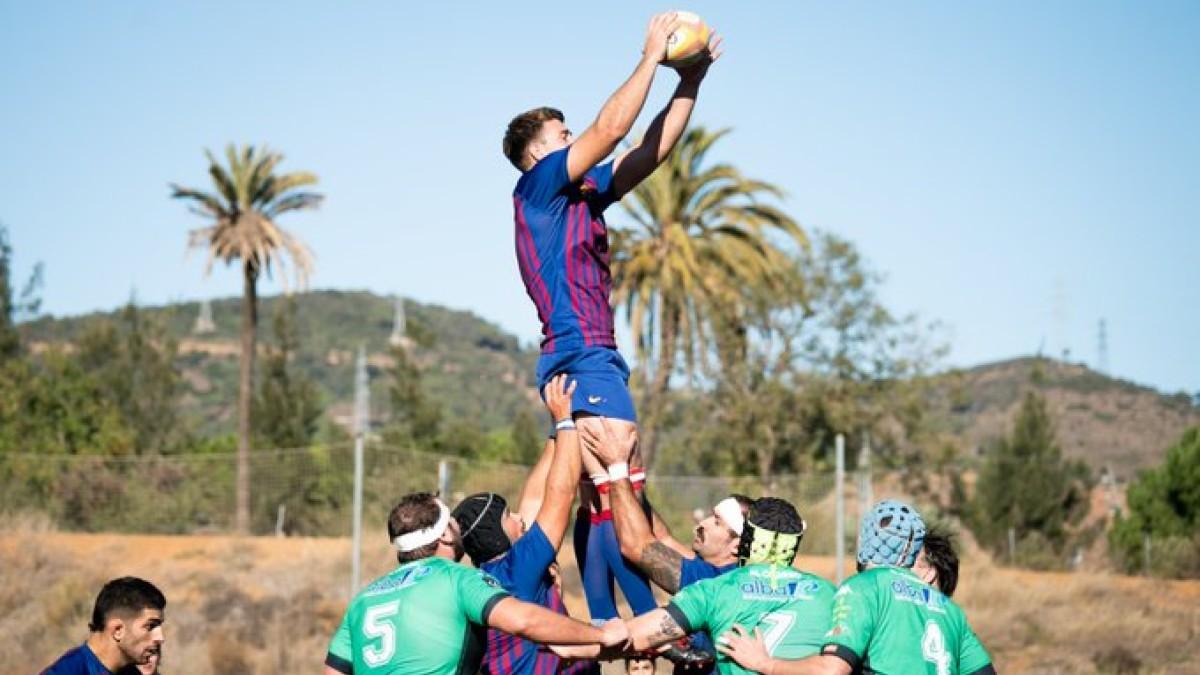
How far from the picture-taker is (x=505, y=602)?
669 cm

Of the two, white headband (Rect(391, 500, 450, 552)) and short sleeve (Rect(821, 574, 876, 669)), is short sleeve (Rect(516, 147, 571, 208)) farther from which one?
short sleeve (Rect(821, 574, 876, 669))

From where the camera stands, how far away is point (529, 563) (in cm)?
792

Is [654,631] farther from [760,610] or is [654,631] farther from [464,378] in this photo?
[464,378]

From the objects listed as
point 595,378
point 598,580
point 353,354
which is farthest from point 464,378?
point 595,378

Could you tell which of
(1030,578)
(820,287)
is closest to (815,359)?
(820,287)

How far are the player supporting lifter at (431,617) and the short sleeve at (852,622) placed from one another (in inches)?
34.7

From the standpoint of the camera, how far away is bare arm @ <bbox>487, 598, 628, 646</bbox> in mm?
6586

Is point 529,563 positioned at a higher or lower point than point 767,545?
lower

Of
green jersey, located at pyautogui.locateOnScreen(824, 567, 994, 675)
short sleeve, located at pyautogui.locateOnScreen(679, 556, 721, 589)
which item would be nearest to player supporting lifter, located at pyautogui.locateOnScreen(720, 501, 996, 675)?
green jersey, located at pyautogui.locateOnScreen(824, 567, 994, 675)

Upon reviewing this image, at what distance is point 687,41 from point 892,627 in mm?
2867

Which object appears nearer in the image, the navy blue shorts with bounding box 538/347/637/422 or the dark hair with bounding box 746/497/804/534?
the dark hair with bounding box 746/497/804/534

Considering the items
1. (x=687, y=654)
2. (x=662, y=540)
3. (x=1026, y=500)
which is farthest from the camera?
(x=1026, y=500)

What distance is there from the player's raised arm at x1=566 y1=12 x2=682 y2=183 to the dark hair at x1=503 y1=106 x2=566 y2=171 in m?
0.34

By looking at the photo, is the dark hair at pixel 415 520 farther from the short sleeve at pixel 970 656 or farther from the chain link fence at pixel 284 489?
the chain link fence at pixel 284 489
